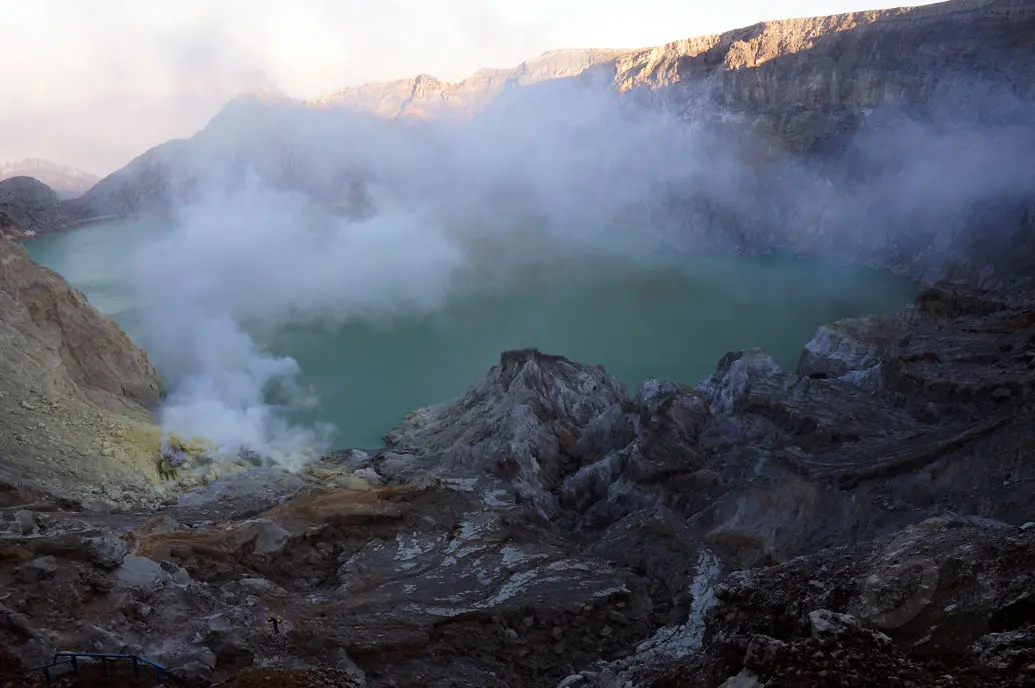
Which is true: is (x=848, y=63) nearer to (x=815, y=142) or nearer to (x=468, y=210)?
(x=815, y=142)

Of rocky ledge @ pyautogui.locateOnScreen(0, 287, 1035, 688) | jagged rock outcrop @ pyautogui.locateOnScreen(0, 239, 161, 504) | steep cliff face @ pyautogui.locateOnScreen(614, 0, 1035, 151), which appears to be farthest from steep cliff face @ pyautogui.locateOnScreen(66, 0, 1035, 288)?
jagged rock outcrop @ pyautogui.locateOnScreen(0, 239, 161, 504)

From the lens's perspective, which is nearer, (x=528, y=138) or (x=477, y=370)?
(x=477, y=370)

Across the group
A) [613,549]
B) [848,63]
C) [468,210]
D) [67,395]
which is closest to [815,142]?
[848,63]

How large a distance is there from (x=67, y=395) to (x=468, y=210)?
170ft

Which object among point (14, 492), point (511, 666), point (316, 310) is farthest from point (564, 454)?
point (316, 310)

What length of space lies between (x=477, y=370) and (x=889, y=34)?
36688 millimetres

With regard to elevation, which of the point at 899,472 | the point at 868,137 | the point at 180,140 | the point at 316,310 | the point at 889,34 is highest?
the point at 180,140

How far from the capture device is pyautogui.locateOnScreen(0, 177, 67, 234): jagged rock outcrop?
70.4 m

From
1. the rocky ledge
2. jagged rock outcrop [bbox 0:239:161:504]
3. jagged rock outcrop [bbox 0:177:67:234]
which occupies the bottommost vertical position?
the rocky ledge

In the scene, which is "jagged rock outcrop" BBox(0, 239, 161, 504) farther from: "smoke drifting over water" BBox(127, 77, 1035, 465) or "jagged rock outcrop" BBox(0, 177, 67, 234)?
"jagged rock outcrop" BBox(0, 177, 67, 234)

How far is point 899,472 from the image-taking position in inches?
457

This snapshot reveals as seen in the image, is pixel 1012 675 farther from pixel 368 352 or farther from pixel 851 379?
pixel 368 352

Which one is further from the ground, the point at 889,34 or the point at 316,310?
the point at 889,34

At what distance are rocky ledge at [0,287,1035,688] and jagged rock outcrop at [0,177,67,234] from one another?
66.8 m
